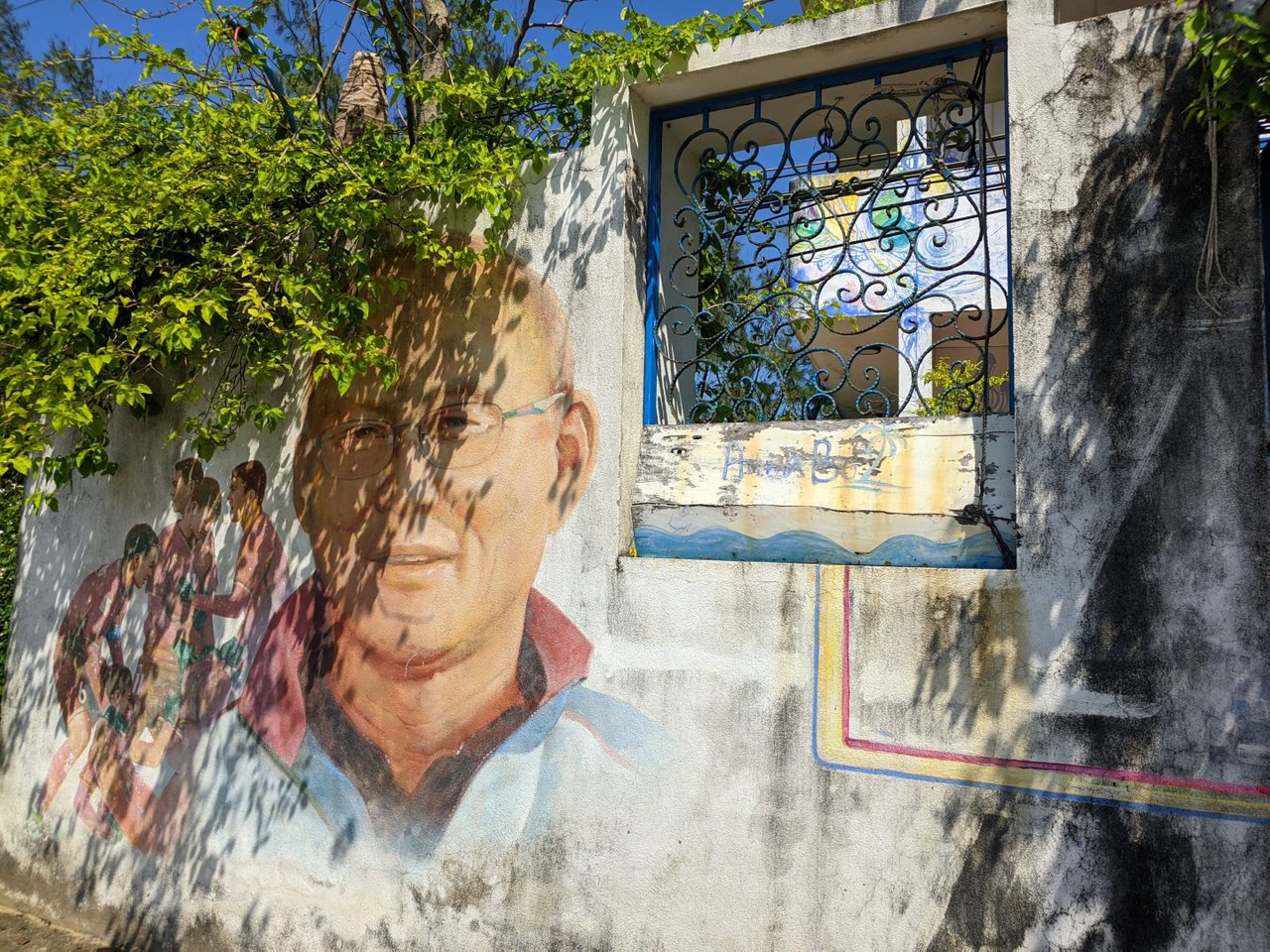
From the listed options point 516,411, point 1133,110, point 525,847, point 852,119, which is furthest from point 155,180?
point 1133,110

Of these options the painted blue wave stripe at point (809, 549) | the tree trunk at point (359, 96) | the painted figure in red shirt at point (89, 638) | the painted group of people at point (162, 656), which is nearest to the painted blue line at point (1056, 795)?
the painted blue wave stripe at point (809, 549)

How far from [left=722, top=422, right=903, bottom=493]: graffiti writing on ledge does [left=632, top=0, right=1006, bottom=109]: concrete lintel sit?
4.71 ft

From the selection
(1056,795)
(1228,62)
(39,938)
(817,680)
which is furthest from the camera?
(39,938)

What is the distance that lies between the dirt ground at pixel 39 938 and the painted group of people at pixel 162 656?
1.70 ft

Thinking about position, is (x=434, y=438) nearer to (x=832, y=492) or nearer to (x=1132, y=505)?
(x=832, y=492)

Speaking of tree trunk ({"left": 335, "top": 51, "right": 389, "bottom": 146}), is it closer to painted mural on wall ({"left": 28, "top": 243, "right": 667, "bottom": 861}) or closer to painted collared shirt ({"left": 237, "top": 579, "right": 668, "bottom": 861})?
painted mural on wall ({"left": 28, "top": 243, "right": 667, "bottom": 861})

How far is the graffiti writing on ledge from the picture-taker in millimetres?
3229

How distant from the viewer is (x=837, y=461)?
10.8ft

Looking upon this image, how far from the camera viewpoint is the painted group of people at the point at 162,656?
4410mm

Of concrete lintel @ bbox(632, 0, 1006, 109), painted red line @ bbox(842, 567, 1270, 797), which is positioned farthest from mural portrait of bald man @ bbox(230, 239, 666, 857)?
concrete lintel @ bbox(632, 0, 1006, 109)

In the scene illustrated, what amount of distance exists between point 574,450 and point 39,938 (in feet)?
12.5

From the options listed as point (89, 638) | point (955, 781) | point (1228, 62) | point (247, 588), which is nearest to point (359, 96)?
point (247, 588)

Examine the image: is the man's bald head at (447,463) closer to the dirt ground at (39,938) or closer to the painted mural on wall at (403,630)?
the painted mural on wall at (403,630)

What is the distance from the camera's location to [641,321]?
12.6ft
